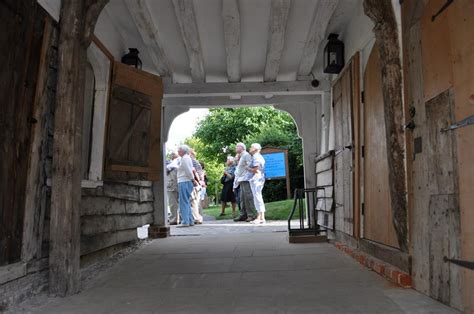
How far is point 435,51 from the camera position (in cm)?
328

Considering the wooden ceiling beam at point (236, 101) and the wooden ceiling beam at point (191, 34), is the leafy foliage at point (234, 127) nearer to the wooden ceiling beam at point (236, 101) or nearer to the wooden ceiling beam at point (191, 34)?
the wooden ceiling beam at point (236, 101)

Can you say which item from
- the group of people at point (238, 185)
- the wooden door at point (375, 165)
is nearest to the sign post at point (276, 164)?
the group of people at point (238, 185)

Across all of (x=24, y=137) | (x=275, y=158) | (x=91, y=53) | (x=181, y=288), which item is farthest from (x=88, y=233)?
(x=275, y=158)

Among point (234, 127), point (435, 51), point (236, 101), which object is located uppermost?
point (234, 127)

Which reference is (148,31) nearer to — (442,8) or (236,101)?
(236,101)

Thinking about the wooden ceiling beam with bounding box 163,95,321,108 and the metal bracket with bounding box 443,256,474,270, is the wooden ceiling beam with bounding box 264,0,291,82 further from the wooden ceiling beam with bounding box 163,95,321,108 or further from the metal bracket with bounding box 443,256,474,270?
the metal bracket with bounding box 443,256,474,270

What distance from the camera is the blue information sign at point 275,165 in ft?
52.5

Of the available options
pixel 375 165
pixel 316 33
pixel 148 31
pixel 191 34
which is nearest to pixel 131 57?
pixel 148 31

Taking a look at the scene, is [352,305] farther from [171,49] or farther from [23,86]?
[171,49]

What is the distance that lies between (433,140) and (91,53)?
3904 millimetres

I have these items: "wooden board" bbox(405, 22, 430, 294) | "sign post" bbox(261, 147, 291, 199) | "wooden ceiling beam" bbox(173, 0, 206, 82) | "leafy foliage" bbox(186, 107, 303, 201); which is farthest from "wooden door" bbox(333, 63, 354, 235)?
"leafy foliage" bbox(186, 107, 303, 201)

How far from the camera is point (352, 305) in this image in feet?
10.9

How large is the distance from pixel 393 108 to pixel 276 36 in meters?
2.53

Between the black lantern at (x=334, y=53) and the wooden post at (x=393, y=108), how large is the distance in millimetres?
2382
